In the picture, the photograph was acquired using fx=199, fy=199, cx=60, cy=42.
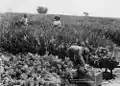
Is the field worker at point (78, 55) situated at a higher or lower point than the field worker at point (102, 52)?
higher

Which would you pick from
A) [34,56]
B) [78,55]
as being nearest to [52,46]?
[34,56]

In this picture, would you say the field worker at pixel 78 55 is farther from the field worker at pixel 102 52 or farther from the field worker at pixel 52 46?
the field worker at pixel 102 52

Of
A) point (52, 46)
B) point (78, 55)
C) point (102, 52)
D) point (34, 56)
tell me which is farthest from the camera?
point (102, 52)

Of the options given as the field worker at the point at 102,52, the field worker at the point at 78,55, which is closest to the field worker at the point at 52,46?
the field worker at the point at 78,55

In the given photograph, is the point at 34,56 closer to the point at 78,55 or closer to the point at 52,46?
the point at 52,46

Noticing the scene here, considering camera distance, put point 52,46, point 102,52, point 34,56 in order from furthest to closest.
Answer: point 102,52, point 52,46, point 34,56

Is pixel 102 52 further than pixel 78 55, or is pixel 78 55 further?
pixel 102 52

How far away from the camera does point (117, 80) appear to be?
7.04 meters

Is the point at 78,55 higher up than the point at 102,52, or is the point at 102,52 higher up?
the point at 78,55

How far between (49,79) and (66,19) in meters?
13.2

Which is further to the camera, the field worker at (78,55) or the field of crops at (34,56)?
the field worker at (78,55)

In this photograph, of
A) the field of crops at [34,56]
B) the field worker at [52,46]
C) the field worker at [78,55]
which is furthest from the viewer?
the field worker at [52,46]

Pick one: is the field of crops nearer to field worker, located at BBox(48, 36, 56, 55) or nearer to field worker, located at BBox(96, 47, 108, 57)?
field worker, located at BBox(48, 36, 56, 55)

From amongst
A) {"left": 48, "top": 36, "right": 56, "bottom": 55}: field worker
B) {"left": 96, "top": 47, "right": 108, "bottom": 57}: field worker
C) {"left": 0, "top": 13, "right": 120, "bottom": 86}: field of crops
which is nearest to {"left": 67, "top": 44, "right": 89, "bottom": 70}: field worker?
{"left": 0, "top": 13, "right": 120, "bottom": 86}: field of crops
